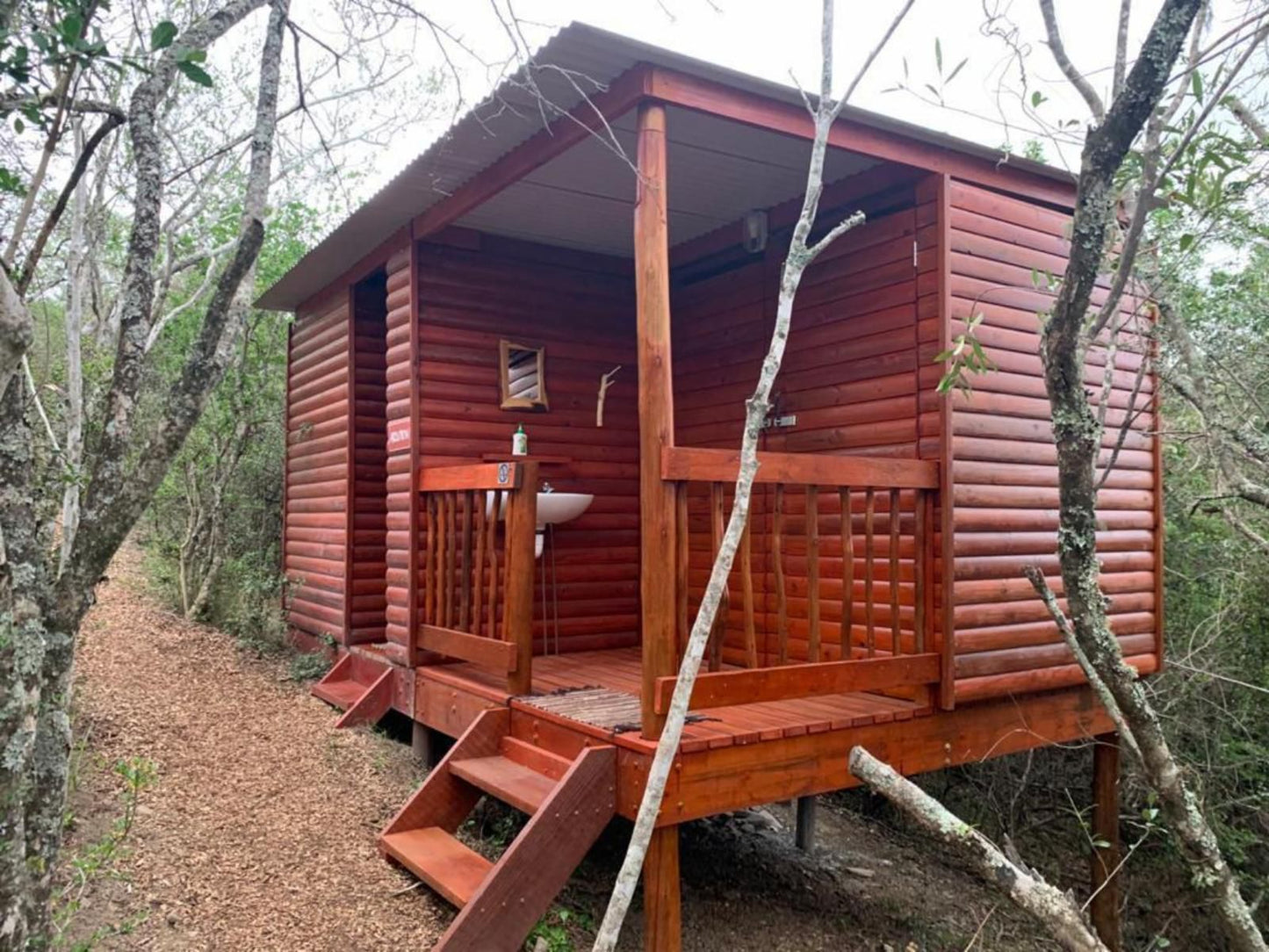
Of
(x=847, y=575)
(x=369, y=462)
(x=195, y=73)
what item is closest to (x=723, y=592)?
(x=847, y=575)

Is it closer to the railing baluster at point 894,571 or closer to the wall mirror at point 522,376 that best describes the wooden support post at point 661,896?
the railing baluster at point 894,571

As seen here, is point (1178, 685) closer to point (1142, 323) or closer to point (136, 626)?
point (1142, 323)

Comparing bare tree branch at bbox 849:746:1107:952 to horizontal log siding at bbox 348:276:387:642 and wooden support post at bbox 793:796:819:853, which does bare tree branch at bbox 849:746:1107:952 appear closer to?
wooden support post at bbox 793:796:819:853

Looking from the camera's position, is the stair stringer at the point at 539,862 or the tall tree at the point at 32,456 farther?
the stair stringer at the point at 539,862

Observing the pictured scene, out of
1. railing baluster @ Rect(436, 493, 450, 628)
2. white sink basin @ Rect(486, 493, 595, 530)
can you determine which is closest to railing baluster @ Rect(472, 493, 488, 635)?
railing baluster @ Rect(436, 493, 450, 628)

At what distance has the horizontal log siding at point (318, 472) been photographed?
19.6 ft

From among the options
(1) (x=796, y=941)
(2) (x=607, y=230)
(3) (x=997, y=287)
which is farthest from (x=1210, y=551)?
(2) (x=607, y=230)

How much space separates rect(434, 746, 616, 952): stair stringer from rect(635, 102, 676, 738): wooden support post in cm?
27

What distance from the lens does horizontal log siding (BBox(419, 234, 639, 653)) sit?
512 cm

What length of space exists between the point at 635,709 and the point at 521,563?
80 centimetres

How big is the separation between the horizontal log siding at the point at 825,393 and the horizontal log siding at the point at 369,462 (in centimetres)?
219

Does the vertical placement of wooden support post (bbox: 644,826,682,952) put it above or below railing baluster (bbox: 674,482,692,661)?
below

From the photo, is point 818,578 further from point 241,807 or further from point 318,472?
point 318,472

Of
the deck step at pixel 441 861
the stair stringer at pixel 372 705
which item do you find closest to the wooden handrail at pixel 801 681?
the deck step at pixel 441 861
